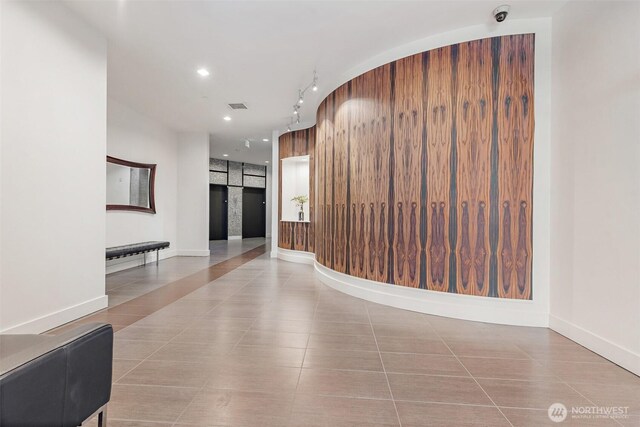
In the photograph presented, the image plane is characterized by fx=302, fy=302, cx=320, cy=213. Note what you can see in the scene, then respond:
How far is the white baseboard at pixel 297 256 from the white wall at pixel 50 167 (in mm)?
4512

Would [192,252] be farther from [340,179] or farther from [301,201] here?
[340,179]

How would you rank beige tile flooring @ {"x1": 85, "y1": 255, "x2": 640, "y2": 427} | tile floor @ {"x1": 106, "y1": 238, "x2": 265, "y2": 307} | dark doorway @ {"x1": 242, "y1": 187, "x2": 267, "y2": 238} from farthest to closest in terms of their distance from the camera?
dark doorway @ {"x1": 242, "y1": 187, "x2": 267, "y2": 238}
tile floor @ {"x1": 106, "y1": 238, "x2": 265, "y2": 307}
beige tile flooring @ {"x1": 85, "y1": 255, "x2": 640, "y2": 427}

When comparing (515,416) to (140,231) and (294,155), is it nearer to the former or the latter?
(294,155)

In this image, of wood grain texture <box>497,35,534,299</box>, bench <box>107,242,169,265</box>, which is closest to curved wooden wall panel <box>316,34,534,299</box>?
wood grain texture <box>497,35,534,299</box>

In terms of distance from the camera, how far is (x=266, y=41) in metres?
3.94

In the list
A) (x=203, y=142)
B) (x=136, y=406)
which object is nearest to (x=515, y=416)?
(x=136, y=406)

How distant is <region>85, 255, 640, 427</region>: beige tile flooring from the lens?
1.84m

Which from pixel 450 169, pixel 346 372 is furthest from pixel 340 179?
pixel 346 372

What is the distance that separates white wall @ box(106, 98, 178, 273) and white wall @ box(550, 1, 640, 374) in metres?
7.46

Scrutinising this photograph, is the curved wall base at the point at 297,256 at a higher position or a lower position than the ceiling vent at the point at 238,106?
lower

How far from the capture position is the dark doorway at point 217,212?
13.0 metres

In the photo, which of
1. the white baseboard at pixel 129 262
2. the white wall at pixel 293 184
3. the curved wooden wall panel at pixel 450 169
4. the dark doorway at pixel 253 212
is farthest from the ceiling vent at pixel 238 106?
the dark doorway at pixel 253 212

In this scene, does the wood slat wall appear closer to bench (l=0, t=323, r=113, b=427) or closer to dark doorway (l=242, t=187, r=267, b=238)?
bench (l=0, t=323, r=113, b=427)

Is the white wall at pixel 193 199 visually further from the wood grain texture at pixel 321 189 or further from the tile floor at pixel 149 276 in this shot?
the wood grain texture at pixel 321 189
